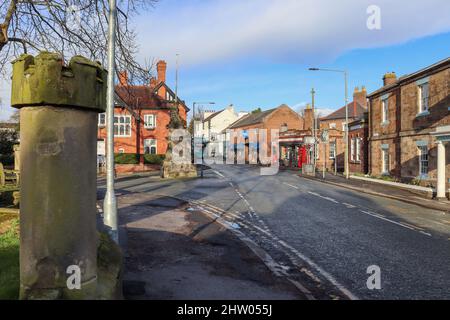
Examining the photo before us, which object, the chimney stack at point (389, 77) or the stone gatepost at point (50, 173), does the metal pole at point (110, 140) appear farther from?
the chimney stack at point (389, 77)

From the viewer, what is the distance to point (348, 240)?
982cm

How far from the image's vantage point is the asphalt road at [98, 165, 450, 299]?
651 centimetres

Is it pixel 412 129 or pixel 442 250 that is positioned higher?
pixel 412 129

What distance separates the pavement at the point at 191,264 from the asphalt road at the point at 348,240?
63 cm

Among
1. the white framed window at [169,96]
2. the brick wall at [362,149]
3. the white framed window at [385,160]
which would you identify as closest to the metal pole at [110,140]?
the white framed window at [385,160]

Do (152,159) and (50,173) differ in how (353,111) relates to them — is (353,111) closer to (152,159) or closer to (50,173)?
(152,159)

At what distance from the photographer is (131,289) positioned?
5605 millimetres

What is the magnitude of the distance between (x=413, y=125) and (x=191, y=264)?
21.9 metres

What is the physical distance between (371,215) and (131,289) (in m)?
10.4

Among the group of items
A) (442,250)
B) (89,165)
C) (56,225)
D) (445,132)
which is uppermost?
(445,132)

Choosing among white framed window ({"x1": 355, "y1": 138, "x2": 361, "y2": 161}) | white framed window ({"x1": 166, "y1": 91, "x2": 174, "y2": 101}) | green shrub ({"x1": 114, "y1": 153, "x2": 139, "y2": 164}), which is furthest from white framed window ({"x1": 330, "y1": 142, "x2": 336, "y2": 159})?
green shrub ({"x1": 114, "y1": 153, "x2": 139, "y2": 164})
